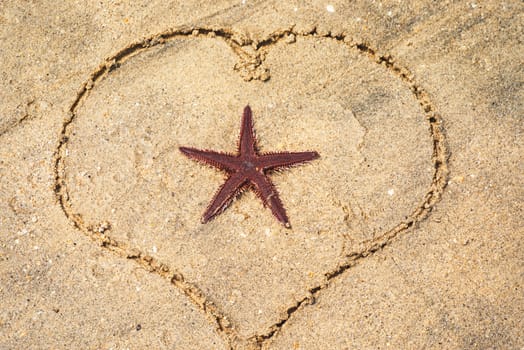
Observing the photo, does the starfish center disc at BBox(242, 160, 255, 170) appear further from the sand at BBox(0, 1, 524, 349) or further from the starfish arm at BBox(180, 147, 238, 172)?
the sand at BBox(0, 1, 524, 349)

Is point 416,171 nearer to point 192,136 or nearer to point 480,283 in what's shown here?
point 480,283

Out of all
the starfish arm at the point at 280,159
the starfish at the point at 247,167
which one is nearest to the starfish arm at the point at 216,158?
the starfish at the point at 247,167

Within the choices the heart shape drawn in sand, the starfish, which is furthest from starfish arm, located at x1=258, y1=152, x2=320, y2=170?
the heart shape drawn in sand

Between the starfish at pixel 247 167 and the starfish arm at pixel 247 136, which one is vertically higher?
the starfish arm at pixel 247 136

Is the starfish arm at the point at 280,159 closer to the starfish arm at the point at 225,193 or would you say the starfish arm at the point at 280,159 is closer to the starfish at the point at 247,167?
the starfish at the point at 247,167

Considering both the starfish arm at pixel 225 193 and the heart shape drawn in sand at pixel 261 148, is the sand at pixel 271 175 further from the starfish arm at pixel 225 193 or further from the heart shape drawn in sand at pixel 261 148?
the starfish arm at pixel 225 193

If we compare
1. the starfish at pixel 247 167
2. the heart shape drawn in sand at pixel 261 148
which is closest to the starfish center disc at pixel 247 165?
the starfish at pixel 247 167

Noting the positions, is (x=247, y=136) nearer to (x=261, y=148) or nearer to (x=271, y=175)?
(x=261, y=148)
